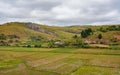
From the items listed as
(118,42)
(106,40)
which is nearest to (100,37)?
(106,40)

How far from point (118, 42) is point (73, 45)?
30193mm

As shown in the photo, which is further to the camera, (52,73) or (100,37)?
(100,37)

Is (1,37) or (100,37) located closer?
(100,37)

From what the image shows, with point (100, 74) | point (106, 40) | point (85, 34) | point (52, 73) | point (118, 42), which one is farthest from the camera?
point (85, 34)

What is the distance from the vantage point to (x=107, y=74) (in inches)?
1617

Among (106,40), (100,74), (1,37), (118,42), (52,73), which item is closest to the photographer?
(100,74)

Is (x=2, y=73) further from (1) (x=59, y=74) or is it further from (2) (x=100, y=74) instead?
(2) (x=100, y=74)

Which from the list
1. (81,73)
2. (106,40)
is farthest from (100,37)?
(81,73)

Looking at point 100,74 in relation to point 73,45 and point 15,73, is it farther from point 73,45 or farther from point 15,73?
point 73,45

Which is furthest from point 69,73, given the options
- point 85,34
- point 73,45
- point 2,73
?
point 85,34

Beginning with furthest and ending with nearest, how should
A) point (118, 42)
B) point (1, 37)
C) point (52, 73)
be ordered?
point (1, 37) < point (118, 42) < point (52, 73)

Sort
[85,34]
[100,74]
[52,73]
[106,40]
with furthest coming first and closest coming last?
[85,34], [106,40], [52,73], [100,74]

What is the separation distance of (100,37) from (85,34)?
22.2 metres

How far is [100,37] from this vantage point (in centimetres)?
14012
